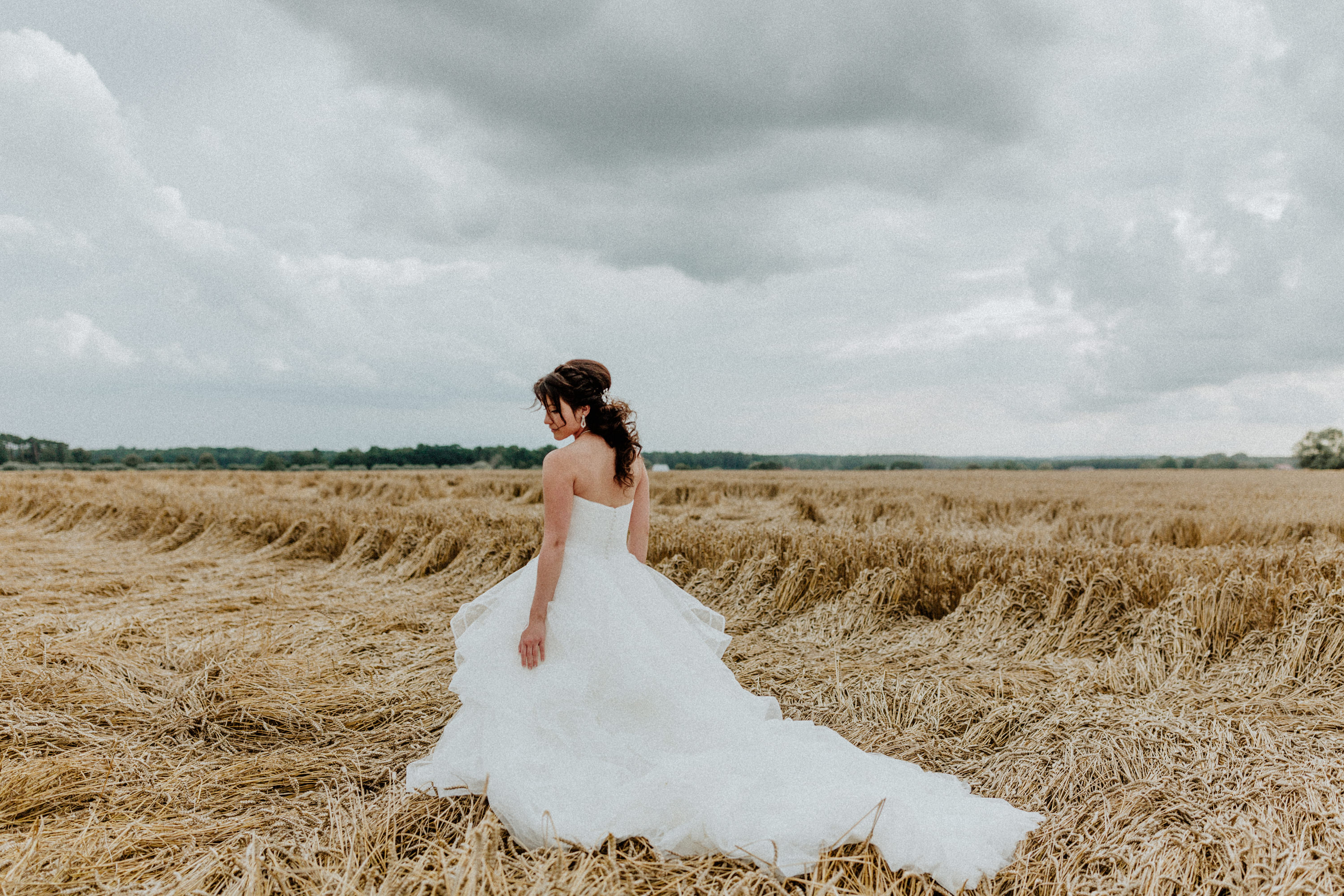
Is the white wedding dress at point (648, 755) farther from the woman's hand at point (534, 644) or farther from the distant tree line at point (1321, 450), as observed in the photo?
the distant tree line at point (1321, 450)

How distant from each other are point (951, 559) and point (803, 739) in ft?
11.7

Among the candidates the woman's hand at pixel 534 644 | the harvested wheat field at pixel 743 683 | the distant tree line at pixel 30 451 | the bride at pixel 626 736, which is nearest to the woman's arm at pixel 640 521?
the bride at pixel 626 736

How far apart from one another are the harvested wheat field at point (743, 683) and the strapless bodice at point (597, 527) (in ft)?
3.78

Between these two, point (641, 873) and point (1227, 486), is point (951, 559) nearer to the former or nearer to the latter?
point (641, 873)

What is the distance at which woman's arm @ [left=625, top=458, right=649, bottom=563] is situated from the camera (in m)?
3.20

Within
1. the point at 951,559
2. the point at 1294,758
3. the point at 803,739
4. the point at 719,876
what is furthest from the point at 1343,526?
the point at 719,876

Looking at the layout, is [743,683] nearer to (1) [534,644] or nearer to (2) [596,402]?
(1) [534,644]

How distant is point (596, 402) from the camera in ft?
9.37

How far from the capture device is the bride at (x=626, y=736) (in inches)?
94.8

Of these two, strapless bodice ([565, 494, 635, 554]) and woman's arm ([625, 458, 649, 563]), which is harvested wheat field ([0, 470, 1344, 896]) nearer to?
strapless bodice ([565, 494, 635, 554])

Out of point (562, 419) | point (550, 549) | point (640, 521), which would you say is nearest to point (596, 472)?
point (562, 419)

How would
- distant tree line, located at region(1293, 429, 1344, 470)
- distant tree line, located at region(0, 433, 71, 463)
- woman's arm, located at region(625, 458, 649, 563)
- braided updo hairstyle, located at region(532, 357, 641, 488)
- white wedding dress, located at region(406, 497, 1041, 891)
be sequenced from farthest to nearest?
distant tree line, located at region(1293, 429, 1344, 470)
distant tree line, located at region(0, 433, 71, 463)
woman's arm, located at region(625, 458, 649, 563)
braided updo hairstyle, located at region(532, 357, 641, 488)
white wedding dress, located at region(406, 497, 1041, 891)

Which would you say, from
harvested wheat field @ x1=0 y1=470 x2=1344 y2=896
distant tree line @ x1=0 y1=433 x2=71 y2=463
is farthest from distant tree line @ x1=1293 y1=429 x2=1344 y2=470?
distant tree line @ x1=0 y1=433 x2=71 y2=463

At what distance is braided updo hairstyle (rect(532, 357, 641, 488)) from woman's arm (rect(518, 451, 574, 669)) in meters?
0.22
